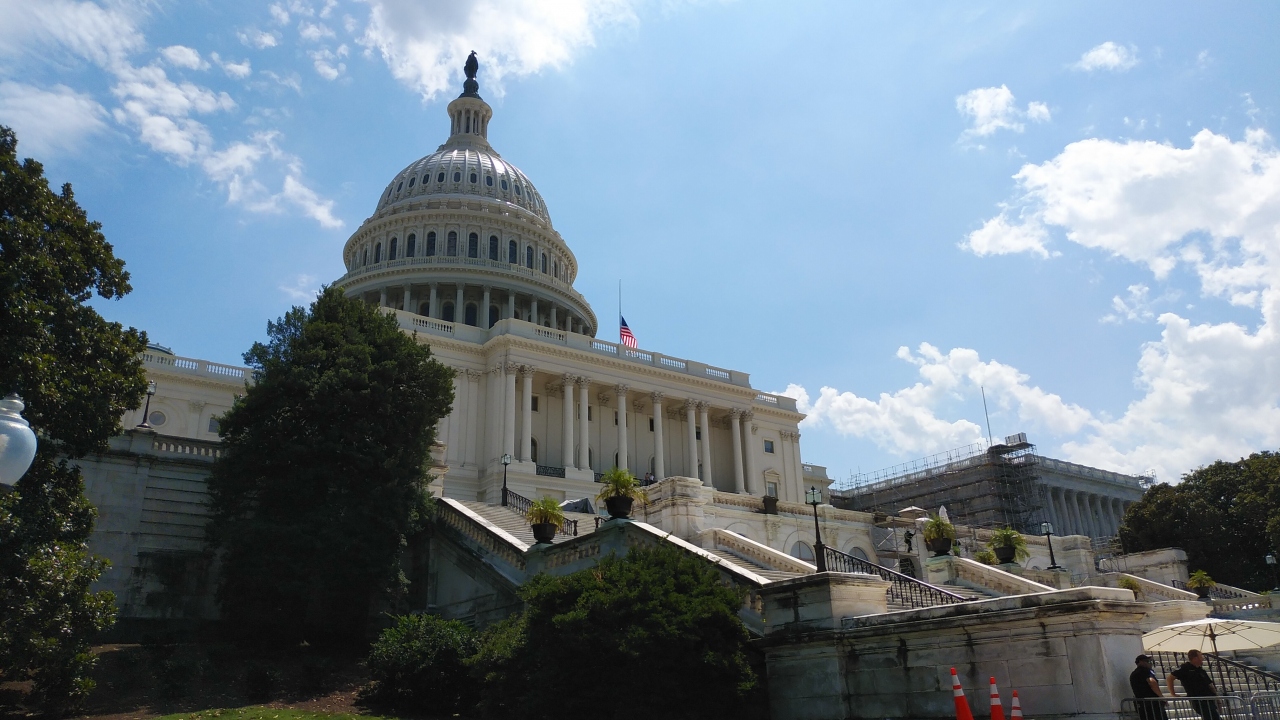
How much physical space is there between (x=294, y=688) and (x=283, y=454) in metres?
7.45

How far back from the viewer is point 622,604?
16.0m

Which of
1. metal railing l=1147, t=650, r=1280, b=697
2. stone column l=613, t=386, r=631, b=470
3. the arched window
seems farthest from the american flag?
metal railing l=1147, t=650, r=1280, b=697

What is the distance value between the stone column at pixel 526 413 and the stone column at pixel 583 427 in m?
3.55

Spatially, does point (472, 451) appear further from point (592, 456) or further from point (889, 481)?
point (889, 481)

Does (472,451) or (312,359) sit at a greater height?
Answer: (472,451)

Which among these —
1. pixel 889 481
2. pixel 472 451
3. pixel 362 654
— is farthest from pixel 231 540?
pixel 889 481

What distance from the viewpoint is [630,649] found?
49.9 ft

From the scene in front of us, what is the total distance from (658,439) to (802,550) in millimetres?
25568

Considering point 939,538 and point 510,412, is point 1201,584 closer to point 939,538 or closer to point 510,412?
point 939,538

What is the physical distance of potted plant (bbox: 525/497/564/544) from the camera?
2358 centimetres

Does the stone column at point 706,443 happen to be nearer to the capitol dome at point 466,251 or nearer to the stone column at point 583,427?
the stone column at point 583,427

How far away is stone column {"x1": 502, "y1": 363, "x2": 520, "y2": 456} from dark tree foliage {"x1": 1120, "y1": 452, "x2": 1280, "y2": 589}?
45555 mm

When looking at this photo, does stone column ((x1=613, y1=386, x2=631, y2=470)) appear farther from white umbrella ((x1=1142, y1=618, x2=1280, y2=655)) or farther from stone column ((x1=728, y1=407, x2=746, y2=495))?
white umbrella ((x1=1142, y1=618, x2=1280, y2=655))

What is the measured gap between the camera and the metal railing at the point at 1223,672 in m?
15.6
